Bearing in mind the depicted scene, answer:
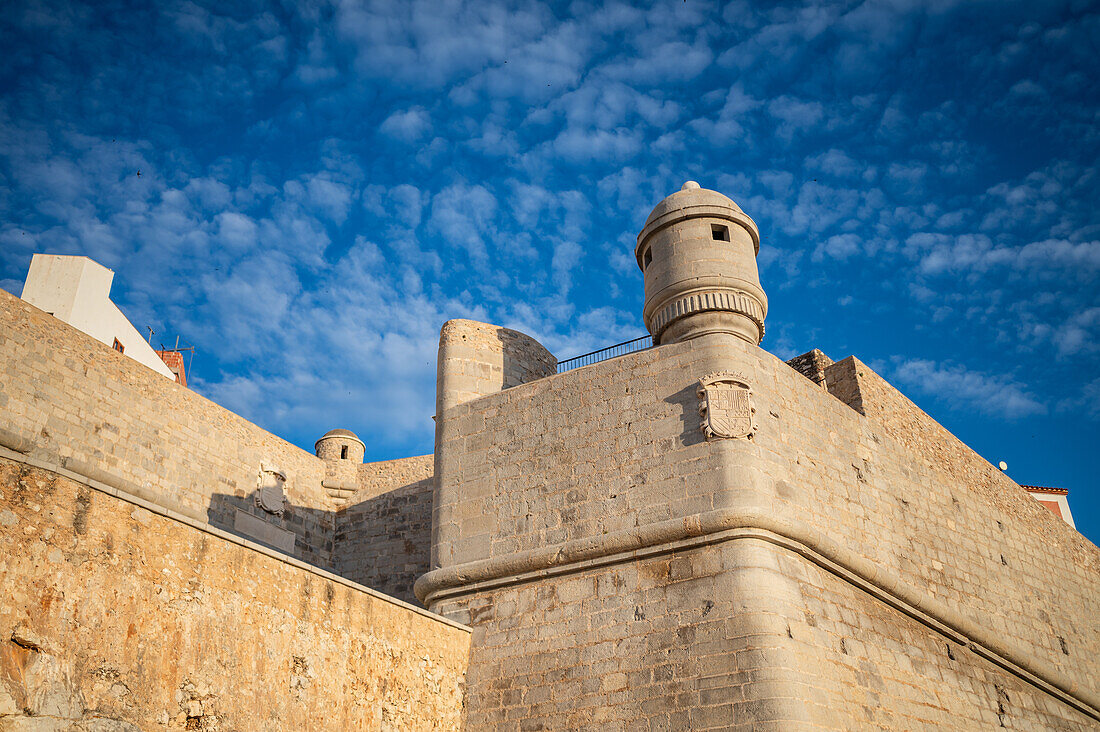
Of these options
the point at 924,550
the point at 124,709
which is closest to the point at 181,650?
the point at 124,709

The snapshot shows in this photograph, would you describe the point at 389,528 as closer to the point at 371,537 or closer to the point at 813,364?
the point at 371,537

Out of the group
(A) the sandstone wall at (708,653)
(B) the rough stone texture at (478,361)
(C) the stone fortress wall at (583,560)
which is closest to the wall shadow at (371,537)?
(C) the stone fortress wall at (583,560)

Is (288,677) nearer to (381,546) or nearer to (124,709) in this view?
(124,709)

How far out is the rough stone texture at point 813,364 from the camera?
13.4 metres

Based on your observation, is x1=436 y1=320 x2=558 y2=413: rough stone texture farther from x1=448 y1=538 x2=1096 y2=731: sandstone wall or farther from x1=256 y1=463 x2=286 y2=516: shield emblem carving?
x1=256 y1=463 x2=286 y2=516: shield emblem carving

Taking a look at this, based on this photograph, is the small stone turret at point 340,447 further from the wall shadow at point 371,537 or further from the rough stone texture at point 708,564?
the rough stone texture at point 708,564

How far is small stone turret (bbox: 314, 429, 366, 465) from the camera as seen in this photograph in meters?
16.1

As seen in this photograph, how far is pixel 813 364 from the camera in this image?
44.6ft

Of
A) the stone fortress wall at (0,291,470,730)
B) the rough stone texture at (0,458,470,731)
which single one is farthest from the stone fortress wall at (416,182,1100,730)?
the rough stone texture at (0,458,470,731)

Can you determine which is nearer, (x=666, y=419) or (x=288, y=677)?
(x=288, y=677)

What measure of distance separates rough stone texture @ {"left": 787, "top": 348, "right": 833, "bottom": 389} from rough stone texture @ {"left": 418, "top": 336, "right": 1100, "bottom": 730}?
3.86 ft

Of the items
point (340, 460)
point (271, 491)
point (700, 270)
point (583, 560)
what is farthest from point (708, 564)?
point (340, 460)

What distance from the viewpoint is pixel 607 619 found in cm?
912

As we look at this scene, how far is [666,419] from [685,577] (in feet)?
5.64
